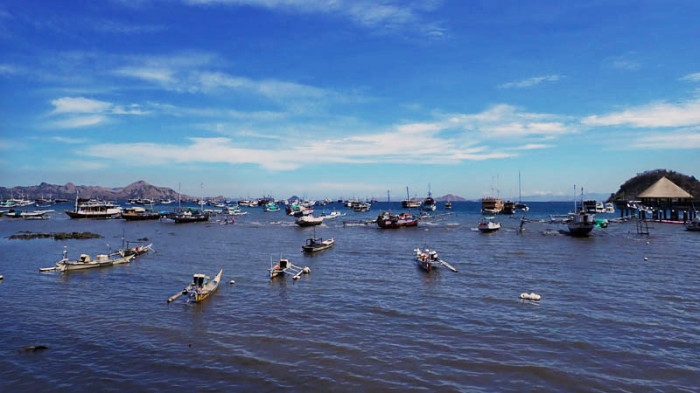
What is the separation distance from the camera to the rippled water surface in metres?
16.8

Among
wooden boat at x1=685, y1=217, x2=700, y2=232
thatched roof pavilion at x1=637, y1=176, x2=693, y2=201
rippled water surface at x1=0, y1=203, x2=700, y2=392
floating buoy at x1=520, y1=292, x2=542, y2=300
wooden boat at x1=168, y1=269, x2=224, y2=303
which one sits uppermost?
thatched roof pavilion at x1=637, y1=176, x2=693, y2=201

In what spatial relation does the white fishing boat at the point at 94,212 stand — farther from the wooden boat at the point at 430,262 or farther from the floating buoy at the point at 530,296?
the floating buoy at the point at 530,296

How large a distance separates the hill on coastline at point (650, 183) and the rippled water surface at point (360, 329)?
122m

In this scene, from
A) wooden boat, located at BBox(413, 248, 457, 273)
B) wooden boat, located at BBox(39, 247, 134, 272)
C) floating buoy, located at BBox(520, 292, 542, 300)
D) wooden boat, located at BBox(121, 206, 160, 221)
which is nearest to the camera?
floating buoy, located at BBox(520, 292, 542, 300)

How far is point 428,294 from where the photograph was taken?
30.7 m

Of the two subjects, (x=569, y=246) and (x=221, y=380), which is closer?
(x=221, y=380)

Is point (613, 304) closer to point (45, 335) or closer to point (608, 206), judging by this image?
point (45, 335)

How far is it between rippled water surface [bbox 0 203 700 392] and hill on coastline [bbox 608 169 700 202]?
122 m

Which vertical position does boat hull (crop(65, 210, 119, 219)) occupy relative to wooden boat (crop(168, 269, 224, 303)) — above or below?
above

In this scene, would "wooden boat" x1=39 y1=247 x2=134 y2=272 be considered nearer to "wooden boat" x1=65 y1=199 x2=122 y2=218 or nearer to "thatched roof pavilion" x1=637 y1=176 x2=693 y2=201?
"wooden boat" x1=65 y1=199 x2=122 y2=218

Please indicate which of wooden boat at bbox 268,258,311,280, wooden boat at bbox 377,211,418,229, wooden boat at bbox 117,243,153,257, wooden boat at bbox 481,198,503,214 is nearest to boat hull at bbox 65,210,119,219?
wooden boat at bbox 377,211,418,229

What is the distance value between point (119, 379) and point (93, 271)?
27.4m

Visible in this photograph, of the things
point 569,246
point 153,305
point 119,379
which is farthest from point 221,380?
point 569,246

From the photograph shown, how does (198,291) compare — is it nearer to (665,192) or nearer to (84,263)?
(84,263)
